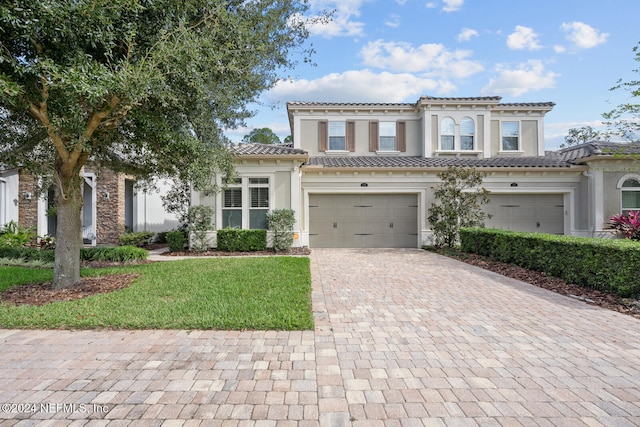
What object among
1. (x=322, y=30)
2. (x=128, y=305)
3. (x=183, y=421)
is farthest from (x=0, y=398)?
(x=322, y=30)

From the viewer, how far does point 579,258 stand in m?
6.37

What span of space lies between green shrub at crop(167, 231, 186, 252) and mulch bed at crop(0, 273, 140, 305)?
4736 mm

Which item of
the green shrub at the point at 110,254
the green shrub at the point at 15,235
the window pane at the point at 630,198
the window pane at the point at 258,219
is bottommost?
the green shrub at the point at 110,254

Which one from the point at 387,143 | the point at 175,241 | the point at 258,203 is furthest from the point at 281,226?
the point at 387,143

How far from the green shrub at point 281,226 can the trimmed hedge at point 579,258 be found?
21.4ft

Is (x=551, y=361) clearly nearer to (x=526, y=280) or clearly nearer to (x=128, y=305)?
(x=526, y=280)

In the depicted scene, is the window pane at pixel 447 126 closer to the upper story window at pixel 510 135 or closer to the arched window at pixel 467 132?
the arched window at pixel 467 132

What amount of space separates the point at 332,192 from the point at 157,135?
308 inches

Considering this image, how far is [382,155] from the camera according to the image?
14656mm

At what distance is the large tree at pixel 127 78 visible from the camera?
4.36 meters

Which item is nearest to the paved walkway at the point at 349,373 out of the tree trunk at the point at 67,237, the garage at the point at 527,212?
the tree trunk at the point at 67,237

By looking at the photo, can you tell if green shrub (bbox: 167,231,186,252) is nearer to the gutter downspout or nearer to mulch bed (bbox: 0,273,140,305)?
mulch bed (bbox: 0,273,140,305)

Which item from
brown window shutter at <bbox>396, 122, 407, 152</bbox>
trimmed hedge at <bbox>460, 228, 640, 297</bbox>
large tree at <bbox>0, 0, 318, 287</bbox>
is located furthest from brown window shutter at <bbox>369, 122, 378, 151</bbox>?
large tree at <bbox>0, 0, 318, 287</bbox>

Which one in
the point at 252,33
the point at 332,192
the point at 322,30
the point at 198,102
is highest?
the point at 322,30
